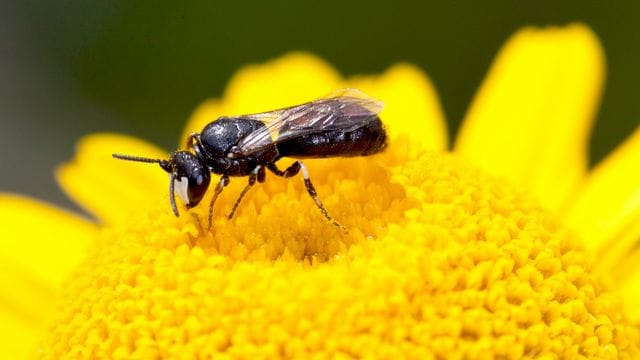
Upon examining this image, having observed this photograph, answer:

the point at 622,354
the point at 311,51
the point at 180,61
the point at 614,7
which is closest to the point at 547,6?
the point at 614,7

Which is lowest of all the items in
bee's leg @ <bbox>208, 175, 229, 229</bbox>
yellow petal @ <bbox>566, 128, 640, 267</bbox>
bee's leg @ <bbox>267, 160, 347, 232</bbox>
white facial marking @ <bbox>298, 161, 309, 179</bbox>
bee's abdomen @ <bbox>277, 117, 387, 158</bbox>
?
yellow petal @ <bbox>566, 128, 640, 267</bbox>

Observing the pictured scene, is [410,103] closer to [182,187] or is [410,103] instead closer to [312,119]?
[312,119]

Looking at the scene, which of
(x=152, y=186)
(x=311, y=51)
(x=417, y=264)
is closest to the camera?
(x=417, y=264)

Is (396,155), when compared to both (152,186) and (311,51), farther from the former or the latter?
(311,51)

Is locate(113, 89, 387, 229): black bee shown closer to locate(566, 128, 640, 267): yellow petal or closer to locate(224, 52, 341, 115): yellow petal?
locate(566, 128, 640, 267): yellow petal

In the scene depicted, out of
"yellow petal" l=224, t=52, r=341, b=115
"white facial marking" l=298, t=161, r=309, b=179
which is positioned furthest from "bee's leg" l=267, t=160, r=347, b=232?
"yellow petal" l=224, t=52, r=341, b=115

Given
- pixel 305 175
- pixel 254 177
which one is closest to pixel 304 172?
pixel 305 175

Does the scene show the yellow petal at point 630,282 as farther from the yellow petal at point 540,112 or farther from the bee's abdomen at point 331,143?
the bee's abdomen at point 331,143
